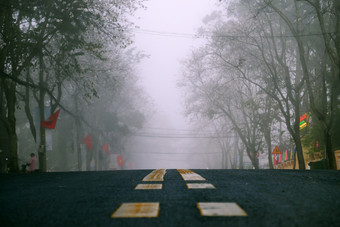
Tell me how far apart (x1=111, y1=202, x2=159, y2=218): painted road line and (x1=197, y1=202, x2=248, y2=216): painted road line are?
424 millimetres

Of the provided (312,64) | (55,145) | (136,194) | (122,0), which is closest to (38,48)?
(122,0)

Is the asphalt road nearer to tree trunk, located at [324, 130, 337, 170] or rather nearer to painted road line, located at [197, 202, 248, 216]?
painted road line, located at [197, 202, 248, 216]

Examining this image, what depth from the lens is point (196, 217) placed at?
3.19 m

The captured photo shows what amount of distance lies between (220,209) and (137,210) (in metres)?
0.75

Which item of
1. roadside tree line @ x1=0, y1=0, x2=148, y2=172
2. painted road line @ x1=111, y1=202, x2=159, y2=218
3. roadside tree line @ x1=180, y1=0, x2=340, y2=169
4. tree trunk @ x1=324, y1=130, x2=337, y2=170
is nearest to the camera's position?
painted road line @ x1=111, y1=202, x2=159, y2=218

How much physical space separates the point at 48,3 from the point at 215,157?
61.0m

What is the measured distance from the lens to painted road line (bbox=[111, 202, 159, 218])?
10.8 feet

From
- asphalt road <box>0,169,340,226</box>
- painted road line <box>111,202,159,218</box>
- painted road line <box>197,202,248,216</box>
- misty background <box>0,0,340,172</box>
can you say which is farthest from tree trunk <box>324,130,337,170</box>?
painted road line <box>111,202,159,218</box>

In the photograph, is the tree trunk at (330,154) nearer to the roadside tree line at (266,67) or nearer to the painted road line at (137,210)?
the roadside tree line at (266,67)

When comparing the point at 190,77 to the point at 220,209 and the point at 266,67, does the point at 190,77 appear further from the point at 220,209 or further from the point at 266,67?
the point at 220,209

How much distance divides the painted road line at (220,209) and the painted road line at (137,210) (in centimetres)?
42

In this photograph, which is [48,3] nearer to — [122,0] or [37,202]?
[122,0]

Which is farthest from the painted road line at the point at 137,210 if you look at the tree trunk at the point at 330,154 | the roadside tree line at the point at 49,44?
the tree trunk at the point at 330,154

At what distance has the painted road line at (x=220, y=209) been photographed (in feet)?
10.8
